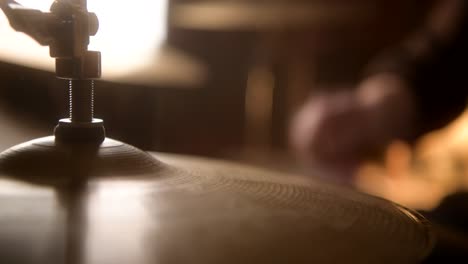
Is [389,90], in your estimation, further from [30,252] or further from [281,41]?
[30,252]

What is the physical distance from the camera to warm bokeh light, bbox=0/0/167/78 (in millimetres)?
963

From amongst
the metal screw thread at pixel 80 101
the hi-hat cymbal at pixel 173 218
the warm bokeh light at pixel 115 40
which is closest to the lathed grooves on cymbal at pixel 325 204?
the hi-hat cymbal at pixel 173 218

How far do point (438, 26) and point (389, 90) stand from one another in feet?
0.67

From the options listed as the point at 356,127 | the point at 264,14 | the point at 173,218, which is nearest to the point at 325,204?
the point at 173,218

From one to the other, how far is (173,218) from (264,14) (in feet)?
5.44

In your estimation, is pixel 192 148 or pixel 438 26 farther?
pixel 192 148

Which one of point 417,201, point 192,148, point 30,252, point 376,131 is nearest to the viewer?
point 30,252

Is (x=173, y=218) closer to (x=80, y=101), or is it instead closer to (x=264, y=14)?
(x=80, y=101)

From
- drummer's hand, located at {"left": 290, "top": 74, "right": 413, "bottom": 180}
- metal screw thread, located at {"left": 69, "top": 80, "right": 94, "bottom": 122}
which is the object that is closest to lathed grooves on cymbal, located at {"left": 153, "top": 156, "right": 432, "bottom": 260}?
metal screw thread, located at {"left": 69, "top": 80, "right": 94, "bottom": 122}

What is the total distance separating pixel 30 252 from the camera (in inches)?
13.6

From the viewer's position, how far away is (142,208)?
1.39ft

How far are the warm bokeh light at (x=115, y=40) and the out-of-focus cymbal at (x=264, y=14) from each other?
338 millimetres

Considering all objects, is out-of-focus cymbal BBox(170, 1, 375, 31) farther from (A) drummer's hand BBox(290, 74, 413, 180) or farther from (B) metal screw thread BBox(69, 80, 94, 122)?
(B) metal screw thread BBox(69, 80, 94, 122)

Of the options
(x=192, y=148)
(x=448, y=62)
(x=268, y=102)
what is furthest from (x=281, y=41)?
(x=448, y=62)
